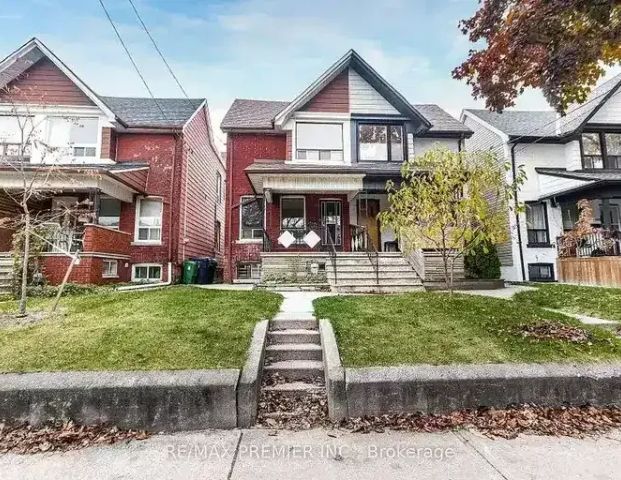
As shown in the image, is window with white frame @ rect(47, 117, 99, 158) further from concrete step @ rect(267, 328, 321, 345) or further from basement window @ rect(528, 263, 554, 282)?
basement window @ rect(528, 263, 554, 282)

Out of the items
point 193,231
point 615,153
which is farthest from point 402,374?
point 615,153

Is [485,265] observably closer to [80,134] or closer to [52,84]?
[80,134]

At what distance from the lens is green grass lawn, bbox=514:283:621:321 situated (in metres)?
7.16

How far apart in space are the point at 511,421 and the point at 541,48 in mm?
6169

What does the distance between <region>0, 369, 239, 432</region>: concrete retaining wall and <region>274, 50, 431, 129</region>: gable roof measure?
12707 mm

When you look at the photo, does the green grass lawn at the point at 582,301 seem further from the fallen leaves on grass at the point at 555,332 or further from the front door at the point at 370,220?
the front door at the point at 370,220

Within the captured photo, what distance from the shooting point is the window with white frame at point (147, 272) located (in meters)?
14.5

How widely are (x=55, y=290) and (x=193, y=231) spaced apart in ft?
24.6

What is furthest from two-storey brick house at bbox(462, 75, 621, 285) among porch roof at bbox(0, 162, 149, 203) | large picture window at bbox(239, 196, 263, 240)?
porch roof at bbox(0, 162, 149, 203)

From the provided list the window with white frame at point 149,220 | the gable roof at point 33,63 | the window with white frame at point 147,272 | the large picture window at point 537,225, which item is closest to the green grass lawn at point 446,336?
the window with white frame at point 147,272

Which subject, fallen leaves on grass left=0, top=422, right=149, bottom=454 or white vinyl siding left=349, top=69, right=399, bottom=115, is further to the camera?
white vinyl siding left=349, top=69, right=399, bottom=115

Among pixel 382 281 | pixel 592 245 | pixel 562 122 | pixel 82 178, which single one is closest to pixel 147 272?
pixel 82 178

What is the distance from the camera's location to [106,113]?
1418 centimetres

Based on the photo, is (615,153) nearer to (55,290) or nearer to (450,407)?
(450,407)
